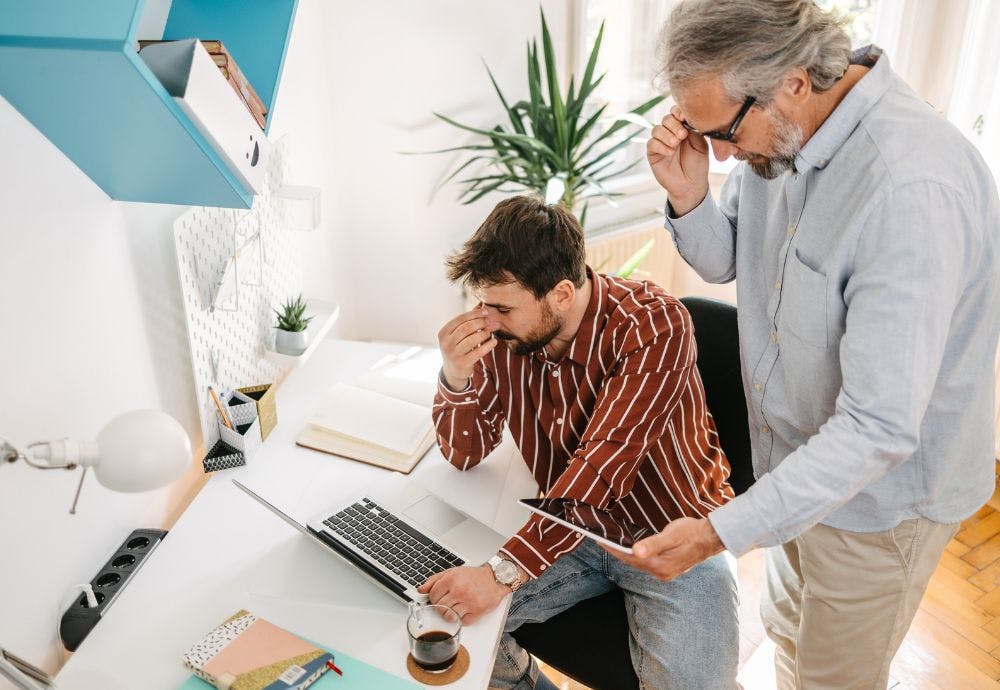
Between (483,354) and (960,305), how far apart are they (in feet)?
2.76

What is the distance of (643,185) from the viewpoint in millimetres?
3398

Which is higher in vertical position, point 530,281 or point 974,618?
point 530,281

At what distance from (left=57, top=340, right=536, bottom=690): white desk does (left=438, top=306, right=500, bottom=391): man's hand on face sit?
270 millimetres

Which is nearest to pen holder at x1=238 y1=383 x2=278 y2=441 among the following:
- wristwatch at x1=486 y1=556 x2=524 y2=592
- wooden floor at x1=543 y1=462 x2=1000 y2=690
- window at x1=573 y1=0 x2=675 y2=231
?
wristwatch at x1=486 y1=556 x2=524 y2=592

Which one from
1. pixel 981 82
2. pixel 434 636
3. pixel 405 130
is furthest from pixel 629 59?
pixel 434 636

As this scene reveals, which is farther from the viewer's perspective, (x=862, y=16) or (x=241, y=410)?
(x=862, y=16)

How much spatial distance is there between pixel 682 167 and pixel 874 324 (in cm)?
56

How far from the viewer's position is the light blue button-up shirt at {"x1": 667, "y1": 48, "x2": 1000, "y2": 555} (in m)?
1.17

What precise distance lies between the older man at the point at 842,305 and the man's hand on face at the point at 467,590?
0.88 feet

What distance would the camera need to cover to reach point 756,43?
47.9 inches

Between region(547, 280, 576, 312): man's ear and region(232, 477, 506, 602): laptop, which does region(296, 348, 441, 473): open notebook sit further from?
region(547, 280, 576, 312): man's ear

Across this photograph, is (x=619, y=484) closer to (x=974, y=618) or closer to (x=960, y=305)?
(x=960, y=305)

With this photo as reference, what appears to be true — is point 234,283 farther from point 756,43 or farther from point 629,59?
point 629,59

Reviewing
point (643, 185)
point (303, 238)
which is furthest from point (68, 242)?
point (643, 185)
